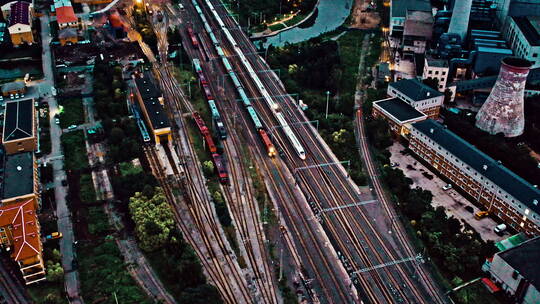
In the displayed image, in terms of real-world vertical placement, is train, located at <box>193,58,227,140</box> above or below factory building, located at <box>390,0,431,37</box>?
below

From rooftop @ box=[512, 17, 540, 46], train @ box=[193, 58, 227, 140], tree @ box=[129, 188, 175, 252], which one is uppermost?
rooftop @ box=[512, 17, 540, 46]

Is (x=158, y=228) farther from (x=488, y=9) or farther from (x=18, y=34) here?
(x=488, y=9)

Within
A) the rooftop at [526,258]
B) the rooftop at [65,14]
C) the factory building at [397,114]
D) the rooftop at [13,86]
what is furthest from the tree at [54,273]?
the rooftop at [65,14]

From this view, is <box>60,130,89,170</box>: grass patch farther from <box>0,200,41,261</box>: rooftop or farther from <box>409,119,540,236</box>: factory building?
<box>409,119,540,236</box>: factory building

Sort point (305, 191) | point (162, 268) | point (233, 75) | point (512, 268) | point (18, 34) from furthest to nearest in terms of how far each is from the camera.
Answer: point (18, 34)
point (233, 75)
point (305, 191)
point (162, 268)
point (512, 268)

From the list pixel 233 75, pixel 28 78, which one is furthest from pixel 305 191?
pixel 28 78

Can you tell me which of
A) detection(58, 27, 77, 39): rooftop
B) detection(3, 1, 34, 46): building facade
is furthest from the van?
detection(3, 1, 34, 46): building facade

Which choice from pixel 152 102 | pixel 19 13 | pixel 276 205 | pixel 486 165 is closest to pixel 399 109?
pixel 486 165
